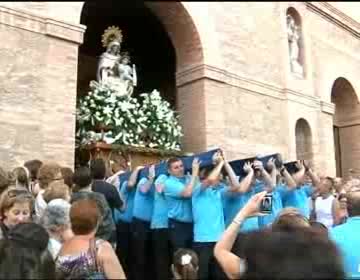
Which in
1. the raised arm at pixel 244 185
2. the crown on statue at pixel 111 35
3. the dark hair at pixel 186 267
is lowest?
the dark hair at pixel 186 267

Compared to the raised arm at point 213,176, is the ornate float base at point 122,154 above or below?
above

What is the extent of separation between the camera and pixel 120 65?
13.1m

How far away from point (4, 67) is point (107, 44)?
4264 mm

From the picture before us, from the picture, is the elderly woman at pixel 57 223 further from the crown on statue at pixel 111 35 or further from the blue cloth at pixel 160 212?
the crown on statue at pixel 111 35

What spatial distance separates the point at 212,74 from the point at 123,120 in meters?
3.20

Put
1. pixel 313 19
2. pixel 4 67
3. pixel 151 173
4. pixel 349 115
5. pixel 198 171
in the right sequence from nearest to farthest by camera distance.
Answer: pixel 198 171 → pixel 151 173 → pixel 4 67 → pixel 313 19 → pixel 349 115

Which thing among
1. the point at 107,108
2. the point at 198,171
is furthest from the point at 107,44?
the point at 198,171

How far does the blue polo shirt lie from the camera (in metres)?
6.38

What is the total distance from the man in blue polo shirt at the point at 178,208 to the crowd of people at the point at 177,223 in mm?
13

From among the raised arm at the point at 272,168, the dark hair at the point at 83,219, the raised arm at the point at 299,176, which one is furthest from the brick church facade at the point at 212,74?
the dark hair at the point at 83,219

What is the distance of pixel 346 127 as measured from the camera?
2117 centimetres

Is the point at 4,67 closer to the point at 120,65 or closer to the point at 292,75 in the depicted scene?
the point at 120,65

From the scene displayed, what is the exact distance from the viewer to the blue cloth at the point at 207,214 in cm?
621

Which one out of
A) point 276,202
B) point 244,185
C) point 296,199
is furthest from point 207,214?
point 296,199
